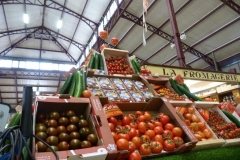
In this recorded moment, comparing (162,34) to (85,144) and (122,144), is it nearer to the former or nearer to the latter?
(122,144)

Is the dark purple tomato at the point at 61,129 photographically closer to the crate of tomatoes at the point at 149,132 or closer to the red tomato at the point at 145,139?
the crate of tomatoes at the point at 149,132

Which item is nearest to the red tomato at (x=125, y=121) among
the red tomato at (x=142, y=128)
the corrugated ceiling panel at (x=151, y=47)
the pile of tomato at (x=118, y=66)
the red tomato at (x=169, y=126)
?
the red tomato at (x=142, y=128)

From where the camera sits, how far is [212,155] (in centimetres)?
180

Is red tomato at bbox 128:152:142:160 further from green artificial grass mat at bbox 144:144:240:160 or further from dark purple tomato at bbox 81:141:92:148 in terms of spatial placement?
dark purple tomato at bbox 81:141:92:148

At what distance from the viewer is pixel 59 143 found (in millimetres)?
1354

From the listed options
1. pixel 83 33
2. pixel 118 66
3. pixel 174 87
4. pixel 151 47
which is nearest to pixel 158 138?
pixel 174 87

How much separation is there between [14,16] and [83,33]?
4.32 metres

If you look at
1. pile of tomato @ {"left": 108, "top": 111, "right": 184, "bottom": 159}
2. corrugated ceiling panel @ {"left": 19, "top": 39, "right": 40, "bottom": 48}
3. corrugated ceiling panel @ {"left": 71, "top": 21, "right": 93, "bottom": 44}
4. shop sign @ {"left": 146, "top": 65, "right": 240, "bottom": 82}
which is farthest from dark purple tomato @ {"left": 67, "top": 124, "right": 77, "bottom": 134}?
corrugated ceiling panel @ {"left": 19, "top": 39, "right": 40, "bottom": 48}

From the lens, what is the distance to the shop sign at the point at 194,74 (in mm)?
4317

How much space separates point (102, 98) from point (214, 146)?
113 centimetres

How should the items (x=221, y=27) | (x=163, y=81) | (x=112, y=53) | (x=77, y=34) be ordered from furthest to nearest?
(x=77, y=34)
(x=221, y=27)
(x=112, y=53)
(x=163, y=81)

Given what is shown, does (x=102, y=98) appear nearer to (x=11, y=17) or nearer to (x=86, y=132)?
(x=86, y=132)

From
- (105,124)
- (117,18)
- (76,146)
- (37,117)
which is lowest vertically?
(76,146)

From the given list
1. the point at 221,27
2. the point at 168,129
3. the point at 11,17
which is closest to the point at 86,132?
the point at 168,129
